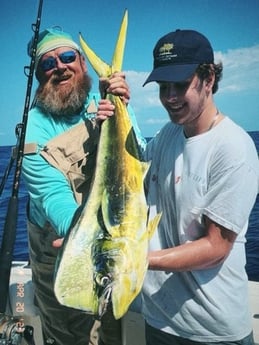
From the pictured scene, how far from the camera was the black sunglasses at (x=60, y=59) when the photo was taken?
235 centimetres

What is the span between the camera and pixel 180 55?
1.70m

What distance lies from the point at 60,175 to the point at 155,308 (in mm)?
872

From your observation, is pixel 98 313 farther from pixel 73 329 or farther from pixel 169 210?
pixel 73 329

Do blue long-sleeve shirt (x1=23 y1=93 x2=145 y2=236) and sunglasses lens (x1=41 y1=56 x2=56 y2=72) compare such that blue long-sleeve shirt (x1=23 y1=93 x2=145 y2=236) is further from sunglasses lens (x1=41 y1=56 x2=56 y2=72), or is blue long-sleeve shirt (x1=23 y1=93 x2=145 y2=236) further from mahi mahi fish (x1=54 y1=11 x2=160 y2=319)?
mahi mahi fish (x1=54 y1=11 x2=160 y2=319)

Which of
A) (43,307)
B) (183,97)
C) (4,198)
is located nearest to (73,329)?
(43,307)

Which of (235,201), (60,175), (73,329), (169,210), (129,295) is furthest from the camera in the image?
(73,329)

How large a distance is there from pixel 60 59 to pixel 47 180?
2.25 feet

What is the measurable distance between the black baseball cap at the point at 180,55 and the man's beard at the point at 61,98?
29.6 inches

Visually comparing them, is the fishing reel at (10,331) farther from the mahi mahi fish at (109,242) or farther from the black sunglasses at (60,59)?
the black sunglasses at (60,59)

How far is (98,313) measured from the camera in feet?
4.73

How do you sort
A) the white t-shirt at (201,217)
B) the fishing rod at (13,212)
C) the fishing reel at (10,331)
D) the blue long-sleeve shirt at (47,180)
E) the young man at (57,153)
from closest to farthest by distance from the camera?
1. the white t-shirt at (201,217)
2. the fishing reel at (10,331)
3. the blue long-sleeve shirt at (47,180)
4. the fishing rod at (13,212)
5. the young man at (57,153)

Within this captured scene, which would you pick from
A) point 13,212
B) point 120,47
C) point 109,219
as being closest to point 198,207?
point 109,219

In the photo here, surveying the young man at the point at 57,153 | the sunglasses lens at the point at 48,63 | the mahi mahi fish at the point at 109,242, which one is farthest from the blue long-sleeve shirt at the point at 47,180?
the mahi mahi fish at the point at 109,242

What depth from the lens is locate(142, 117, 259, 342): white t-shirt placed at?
158cm
